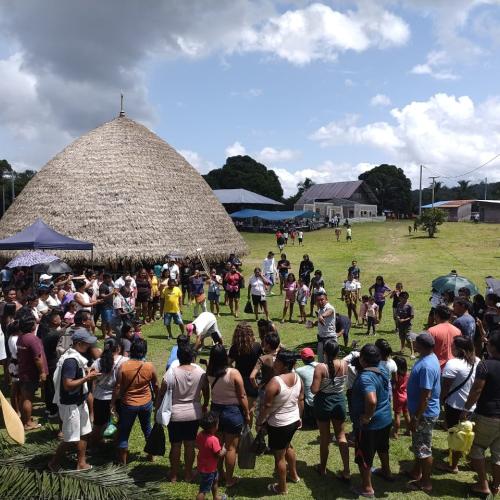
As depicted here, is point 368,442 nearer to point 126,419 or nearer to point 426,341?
point 426,341

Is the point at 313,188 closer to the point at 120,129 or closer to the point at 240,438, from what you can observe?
the point at 120,129

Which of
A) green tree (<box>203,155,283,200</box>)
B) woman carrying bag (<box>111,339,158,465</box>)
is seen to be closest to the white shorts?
woman carrying bag (<box>111,339,158,465</box>)

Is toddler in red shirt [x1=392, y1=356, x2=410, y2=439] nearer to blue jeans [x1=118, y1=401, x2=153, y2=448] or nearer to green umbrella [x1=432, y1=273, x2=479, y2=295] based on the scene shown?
blue jeans [x1=118, y1=401, x2=153, y2=448]

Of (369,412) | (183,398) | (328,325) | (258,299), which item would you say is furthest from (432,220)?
(183,398)

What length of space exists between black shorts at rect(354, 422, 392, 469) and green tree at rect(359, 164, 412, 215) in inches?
A: 2632

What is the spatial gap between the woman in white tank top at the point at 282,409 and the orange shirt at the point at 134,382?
→ 137cm

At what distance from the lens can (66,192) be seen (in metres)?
21.4

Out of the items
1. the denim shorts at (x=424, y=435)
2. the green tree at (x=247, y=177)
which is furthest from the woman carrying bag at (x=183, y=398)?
the green tree at (x=247, y=177)

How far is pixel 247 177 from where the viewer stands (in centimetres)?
7238

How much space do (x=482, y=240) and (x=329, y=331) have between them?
29802 millimetres

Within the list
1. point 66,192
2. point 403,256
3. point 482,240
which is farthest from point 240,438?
point 482,240

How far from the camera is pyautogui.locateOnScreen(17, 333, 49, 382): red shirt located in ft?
20.3

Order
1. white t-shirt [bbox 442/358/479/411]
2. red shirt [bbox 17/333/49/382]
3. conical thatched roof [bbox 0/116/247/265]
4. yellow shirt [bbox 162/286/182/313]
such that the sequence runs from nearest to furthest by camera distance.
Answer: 1. white t-shirt [bbox 442/358/479/411]
2. red shirt [bbox 17/333/49/382]
3. yellow shirt [bbox 162/286/182/313]
4. conical thatched roof [bbox 0/116/247/265]

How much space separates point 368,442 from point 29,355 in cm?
434
